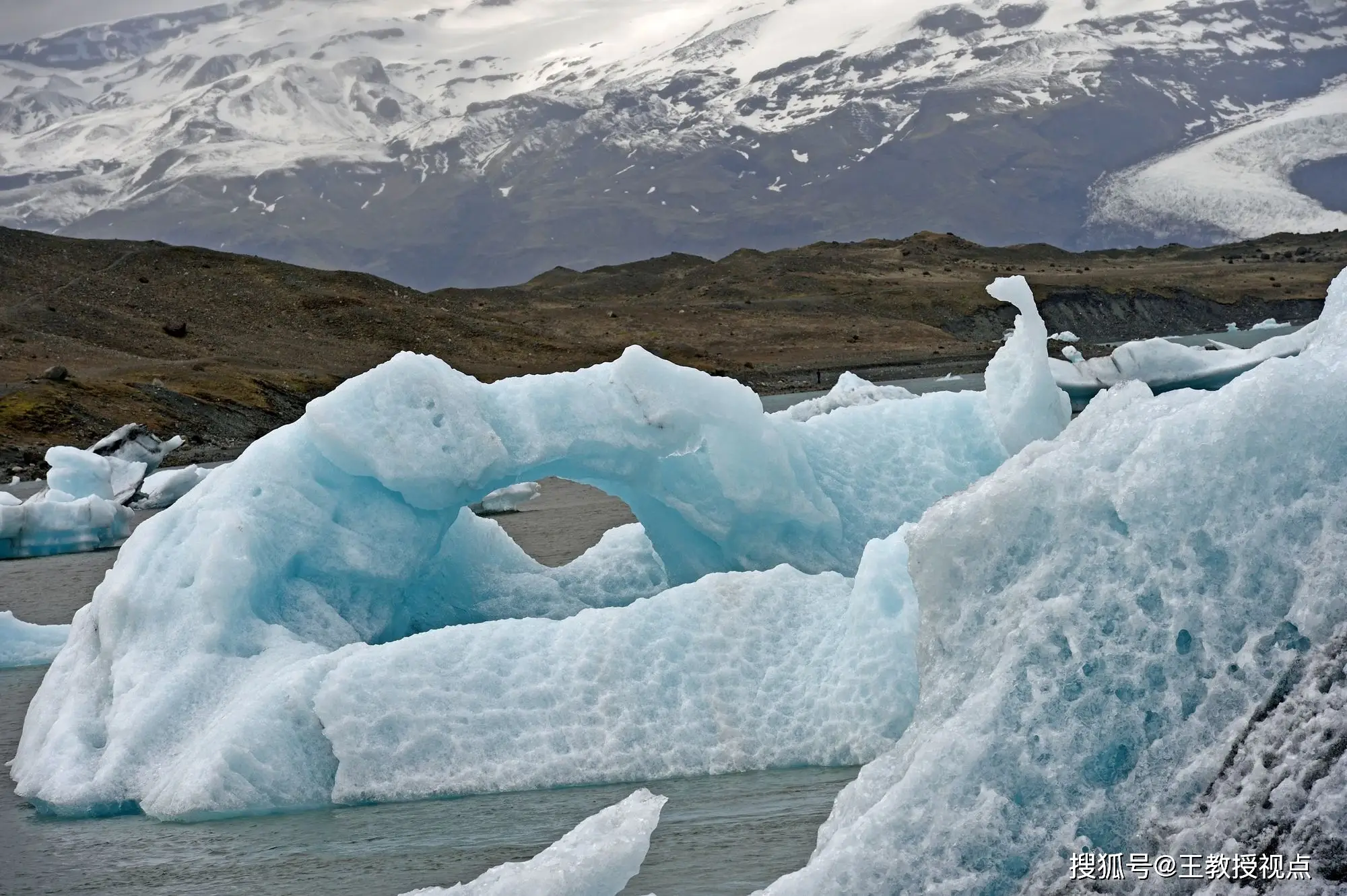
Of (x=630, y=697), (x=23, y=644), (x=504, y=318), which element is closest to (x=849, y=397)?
(x=23, y=644)

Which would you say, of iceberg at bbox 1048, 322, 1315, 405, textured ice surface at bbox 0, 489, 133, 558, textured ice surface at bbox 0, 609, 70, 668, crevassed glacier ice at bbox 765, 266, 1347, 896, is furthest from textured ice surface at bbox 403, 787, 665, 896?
iceberg at bbox 1048, 322, 1315, 405

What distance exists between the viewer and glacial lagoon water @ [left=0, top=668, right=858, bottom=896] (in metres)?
6.22

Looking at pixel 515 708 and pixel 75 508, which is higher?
pixel 515 708

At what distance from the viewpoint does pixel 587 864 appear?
16.5 ft

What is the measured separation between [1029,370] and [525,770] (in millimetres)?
6597

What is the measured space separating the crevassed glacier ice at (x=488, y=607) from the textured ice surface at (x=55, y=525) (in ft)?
30.4

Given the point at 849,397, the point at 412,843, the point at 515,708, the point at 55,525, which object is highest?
the point at 412,843

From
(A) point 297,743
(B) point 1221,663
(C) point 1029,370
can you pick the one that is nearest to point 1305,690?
(B) point 1221,663

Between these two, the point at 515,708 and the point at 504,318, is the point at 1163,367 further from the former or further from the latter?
the point at 504,318

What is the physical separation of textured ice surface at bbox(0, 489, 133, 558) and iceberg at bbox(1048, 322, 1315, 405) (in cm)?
1280

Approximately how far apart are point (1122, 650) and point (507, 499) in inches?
607

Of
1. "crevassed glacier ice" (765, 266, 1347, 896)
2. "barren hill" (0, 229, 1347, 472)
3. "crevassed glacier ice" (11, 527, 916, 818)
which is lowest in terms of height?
"barren hill" (0, 229, 1347, 472)

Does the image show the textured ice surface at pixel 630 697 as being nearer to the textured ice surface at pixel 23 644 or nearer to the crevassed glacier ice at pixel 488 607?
the crevassed glacier ice at pixel 488 607

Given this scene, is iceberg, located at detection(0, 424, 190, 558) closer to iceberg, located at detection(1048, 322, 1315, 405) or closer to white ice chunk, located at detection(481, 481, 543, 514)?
white ice chunk, located at detection(481, 481, 543, 514)
